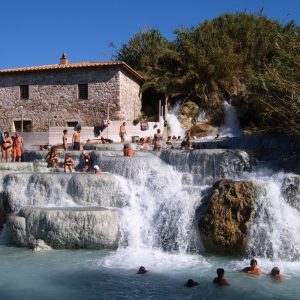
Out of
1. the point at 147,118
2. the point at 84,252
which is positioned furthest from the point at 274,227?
the point at 147,118

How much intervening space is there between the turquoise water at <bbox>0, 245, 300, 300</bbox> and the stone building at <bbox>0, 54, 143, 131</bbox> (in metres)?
13.4

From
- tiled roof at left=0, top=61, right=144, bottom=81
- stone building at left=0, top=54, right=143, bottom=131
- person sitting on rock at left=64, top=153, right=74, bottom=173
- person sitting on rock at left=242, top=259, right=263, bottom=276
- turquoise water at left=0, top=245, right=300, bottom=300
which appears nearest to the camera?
turquoise water at left=0, top=245, right=300, bottom=300

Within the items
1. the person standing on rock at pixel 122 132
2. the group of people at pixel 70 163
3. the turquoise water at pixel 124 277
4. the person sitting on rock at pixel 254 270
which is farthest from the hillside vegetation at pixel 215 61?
the person sitting on rock at pixel 254 270

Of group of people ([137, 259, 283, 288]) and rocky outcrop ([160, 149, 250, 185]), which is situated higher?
rocky outcrop ([160, 149, 250, 185])

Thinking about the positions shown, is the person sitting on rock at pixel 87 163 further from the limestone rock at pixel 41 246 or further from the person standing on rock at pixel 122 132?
the person standing on rock at pixel 122 132

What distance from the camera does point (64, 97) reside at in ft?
75.6

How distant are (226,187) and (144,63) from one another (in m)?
16.8

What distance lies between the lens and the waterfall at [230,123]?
22703 mm

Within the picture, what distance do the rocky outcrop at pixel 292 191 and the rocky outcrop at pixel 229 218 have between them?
937mm

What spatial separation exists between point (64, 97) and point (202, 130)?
735cm

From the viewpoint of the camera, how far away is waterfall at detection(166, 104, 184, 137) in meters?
22.8

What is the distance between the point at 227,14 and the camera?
26.0m

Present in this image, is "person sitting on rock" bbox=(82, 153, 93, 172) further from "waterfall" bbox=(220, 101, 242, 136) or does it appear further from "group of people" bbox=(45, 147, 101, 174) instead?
"waterfall" bbox=(220, 101, 242, 136)

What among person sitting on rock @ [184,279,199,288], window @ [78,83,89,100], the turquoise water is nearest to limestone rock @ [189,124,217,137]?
window @ [78,83,89,100]
